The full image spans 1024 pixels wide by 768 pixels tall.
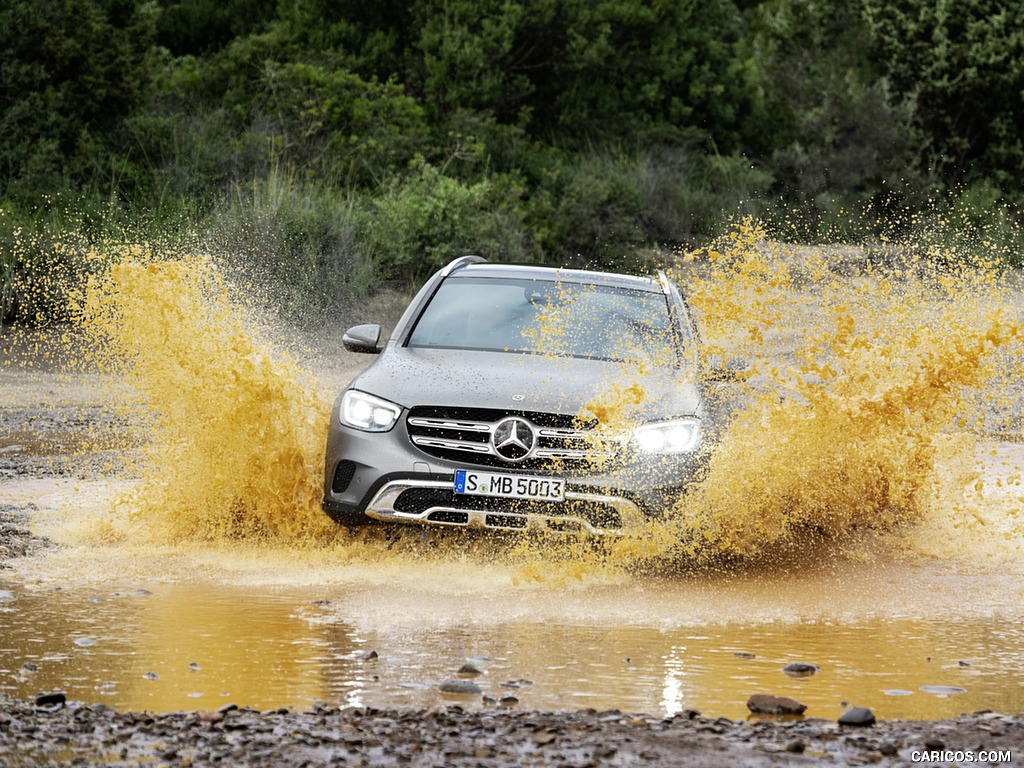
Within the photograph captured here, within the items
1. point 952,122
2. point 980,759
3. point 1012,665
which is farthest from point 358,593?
point 952,122

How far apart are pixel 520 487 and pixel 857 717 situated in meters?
2.80

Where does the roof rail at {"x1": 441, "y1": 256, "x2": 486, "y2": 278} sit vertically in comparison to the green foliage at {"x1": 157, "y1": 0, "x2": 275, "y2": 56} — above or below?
below

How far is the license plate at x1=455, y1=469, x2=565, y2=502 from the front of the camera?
7531 millimetres

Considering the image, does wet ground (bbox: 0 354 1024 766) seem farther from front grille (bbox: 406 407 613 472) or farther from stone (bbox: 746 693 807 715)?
front grille (bbox: 406 407 613 472)

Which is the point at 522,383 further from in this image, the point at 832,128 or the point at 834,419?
the point at 832,128

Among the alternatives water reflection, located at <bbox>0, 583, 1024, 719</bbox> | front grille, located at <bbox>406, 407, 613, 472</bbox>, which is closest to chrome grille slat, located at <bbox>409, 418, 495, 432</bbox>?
front grille, located at <bbox>406, 407, 613, 472</bbox>

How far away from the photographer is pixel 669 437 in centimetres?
775

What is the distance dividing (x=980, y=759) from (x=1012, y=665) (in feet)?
5.42

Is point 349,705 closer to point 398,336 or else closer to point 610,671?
point 610,671

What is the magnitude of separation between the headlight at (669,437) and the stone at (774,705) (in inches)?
98.2

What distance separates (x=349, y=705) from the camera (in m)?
5.23

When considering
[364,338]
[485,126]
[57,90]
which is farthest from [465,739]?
[485,126]

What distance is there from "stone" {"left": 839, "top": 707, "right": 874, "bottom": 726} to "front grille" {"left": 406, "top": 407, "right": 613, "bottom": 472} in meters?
2.73

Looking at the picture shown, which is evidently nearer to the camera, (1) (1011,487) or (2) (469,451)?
(2) (469,451)
